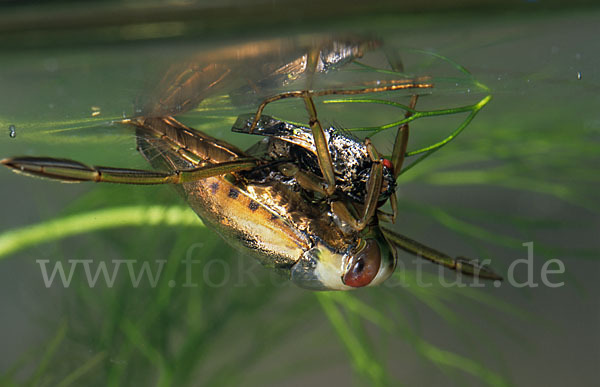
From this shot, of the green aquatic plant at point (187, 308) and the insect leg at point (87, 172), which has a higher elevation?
the insect leg at point (87, 172)

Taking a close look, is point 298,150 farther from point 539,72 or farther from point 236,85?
point 539,72

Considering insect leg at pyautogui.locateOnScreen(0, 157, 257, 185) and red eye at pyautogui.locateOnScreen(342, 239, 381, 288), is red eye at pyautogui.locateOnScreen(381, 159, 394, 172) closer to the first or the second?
red eye at pyautogui.locateOnScreen(342, 239, 381, 288)

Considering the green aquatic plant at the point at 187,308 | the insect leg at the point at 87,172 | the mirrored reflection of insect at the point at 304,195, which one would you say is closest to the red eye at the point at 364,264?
the mirrored reflection of insect at the point at 304,195

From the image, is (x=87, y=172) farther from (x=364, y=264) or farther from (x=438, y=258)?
(x=438, y=258)

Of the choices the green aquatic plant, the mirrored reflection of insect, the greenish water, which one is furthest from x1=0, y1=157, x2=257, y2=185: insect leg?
the green aquatic plant

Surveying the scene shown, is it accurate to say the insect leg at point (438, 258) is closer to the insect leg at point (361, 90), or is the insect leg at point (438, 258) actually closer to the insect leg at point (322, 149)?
the insect leg at point (322, 149)

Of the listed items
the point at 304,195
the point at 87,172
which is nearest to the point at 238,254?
the point at 304,195
